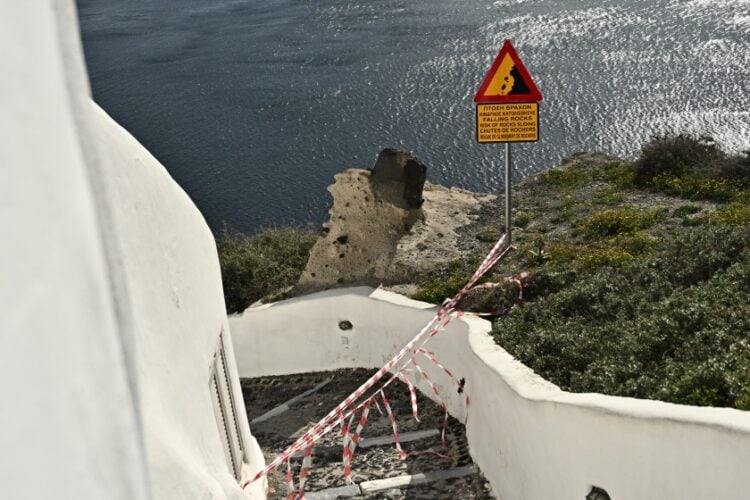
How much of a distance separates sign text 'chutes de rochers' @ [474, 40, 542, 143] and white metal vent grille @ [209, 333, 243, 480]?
446cm

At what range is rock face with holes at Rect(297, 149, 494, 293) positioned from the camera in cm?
1323

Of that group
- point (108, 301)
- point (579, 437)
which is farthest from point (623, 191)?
point (108, 301)

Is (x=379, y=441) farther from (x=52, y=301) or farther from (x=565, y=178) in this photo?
(x=52, y=301)

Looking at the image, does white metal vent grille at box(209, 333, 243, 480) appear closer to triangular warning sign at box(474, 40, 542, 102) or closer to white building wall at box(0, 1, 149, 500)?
white building wall at box(0, 1, 149, 500)

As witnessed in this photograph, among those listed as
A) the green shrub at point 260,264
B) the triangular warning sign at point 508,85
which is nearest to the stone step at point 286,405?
the green shrub at point 260,264

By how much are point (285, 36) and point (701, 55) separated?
16.0 metres

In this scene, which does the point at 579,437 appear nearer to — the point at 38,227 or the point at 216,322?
the point at 216,322

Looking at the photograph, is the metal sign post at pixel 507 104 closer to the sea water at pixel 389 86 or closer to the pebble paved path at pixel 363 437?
the pebble paved path at pixel 363 437

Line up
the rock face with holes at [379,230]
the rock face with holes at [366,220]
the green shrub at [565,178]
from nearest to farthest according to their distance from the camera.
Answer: the rock face with holes at [379,230]
the rock face with holes at [366,220]
the green shrub at [565,178]

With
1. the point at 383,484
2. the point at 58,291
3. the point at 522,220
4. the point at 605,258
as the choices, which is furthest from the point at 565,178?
the point at 58,291

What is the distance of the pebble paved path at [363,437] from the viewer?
9008 mm

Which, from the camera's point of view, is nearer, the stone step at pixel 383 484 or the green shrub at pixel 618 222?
the stone step at pixel 383 484

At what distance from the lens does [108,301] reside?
2725mm

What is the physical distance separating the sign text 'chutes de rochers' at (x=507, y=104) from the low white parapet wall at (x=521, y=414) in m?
2.25
